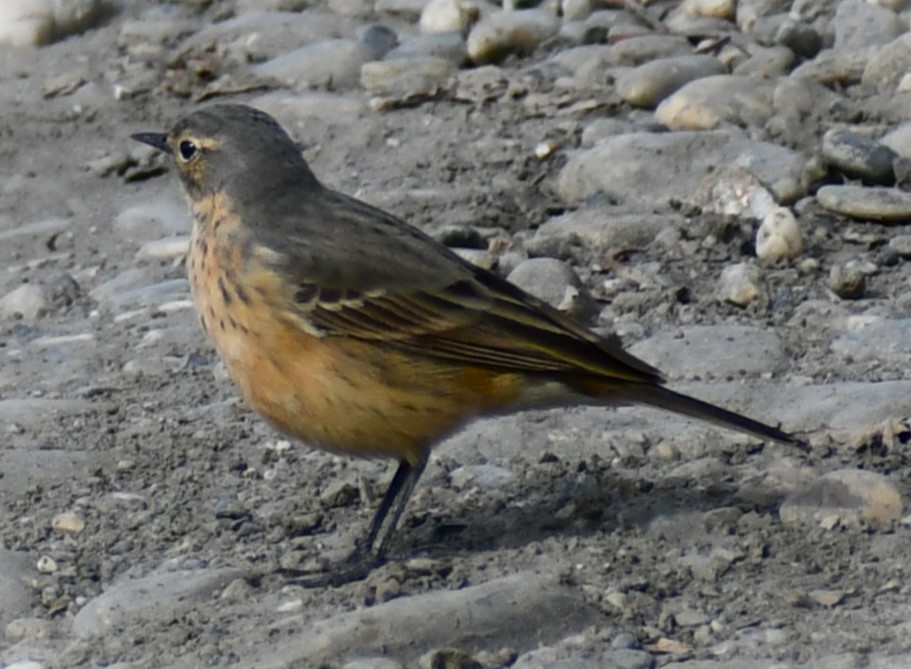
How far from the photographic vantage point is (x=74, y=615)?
536 centimetres

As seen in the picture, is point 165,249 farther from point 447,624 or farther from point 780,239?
point 447,624

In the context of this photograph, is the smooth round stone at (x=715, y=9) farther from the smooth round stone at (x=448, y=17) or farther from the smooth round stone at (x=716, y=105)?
the smooth round stone at (x=716, y=105)

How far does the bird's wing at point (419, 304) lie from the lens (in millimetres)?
5691

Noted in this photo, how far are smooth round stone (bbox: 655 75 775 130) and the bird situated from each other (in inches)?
116

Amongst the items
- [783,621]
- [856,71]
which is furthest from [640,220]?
[783,621]

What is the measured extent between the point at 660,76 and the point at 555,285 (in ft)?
6.70

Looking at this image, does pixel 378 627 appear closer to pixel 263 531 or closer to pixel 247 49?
pixel 263 531

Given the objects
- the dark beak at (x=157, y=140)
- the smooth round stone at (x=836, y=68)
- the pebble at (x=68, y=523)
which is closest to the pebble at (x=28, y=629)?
the pebble at (x=68, y=523)

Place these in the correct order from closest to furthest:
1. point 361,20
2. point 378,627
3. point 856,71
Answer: point 378,627 < point 856,71 < point 361,20

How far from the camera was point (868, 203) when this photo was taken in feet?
25.4

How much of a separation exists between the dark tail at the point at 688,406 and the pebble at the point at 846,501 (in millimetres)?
191

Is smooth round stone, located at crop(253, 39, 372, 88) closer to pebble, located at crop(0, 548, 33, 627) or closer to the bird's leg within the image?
the bird's leg

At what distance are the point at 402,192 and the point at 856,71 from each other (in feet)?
7.84

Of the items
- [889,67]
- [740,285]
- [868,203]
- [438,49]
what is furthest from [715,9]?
[740,285]
